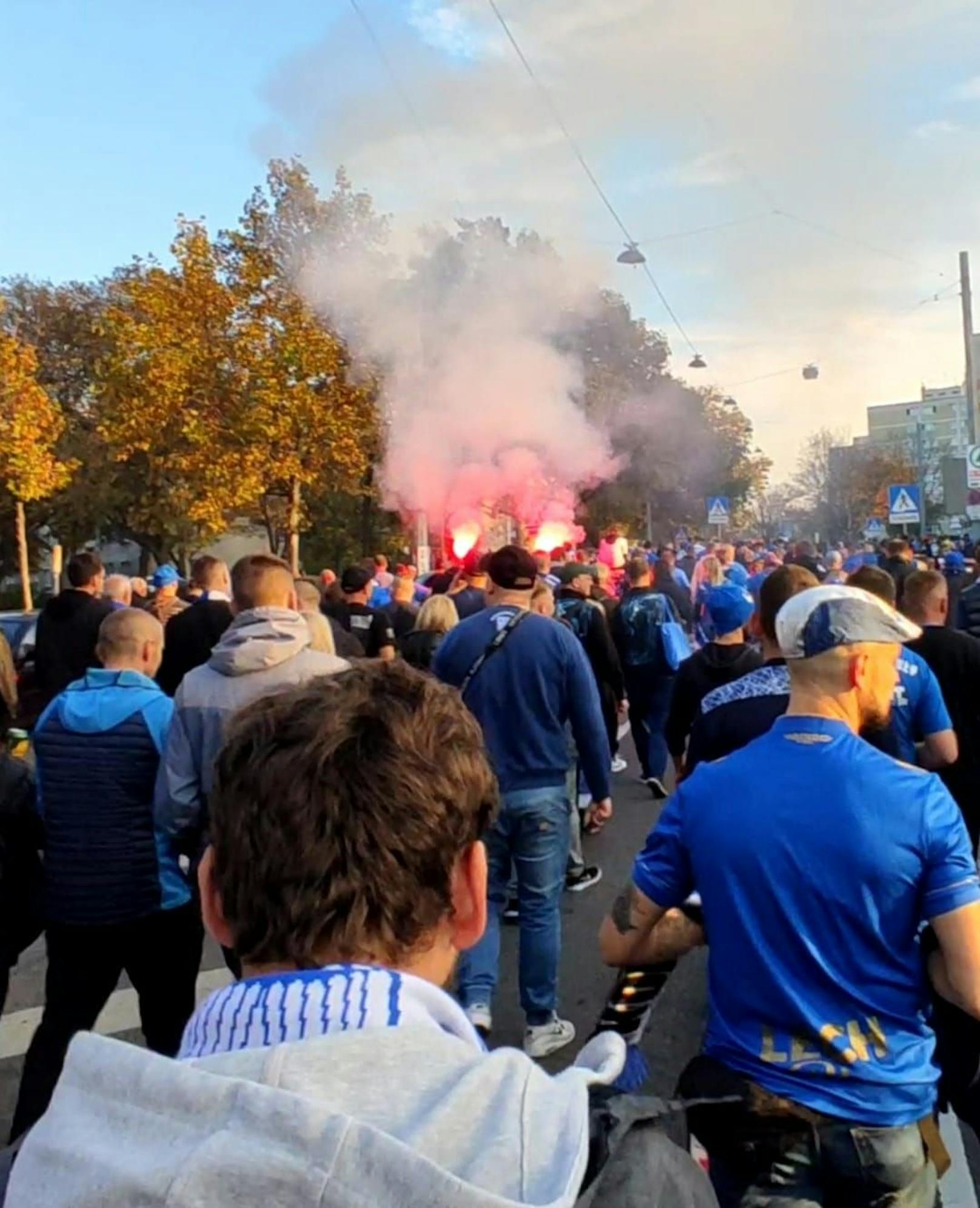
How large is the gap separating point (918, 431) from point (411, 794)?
48.9m

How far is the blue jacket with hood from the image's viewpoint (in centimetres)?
357

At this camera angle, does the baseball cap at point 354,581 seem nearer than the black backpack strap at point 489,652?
No

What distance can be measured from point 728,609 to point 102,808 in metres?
3.13

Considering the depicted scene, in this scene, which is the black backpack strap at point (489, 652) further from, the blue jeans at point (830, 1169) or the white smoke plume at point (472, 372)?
the white smoke plume at point (472, 372)

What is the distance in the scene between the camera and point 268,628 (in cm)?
392

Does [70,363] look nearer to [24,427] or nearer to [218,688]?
[24,427]

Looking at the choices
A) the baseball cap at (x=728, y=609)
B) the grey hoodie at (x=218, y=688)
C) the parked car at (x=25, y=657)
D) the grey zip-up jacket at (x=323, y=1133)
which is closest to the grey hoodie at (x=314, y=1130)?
the grey zip-up jacket at (x=323, y=1133)

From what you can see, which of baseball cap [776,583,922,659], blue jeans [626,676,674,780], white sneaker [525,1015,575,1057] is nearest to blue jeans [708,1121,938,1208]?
baseball cap [776,583,922,659]

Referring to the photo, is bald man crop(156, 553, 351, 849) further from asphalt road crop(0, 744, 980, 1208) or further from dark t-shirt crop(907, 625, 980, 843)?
dark t-shirt crop(907, 625, 980, 843)

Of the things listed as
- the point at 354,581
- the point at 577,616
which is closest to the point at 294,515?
the point at 354,581

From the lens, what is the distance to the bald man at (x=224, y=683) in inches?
143

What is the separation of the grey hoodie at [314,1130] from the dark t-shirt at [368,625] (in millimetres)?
6986

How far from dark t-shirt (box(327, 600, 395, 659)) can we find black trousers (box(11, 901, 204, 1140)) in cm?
434

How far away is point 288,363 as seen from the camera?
21625 mm
